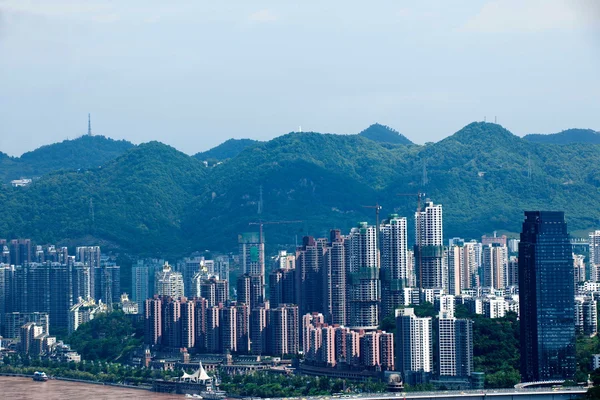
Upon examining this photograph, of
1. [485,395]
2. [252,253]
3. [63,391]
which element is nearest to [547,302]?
[485,395]

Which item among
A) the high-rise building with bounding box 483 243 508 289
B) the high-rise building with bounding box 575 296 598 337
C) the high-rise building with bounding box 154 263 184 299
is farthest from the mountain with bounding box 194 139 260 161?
the high-rise building with bounding box 575 296 598 337

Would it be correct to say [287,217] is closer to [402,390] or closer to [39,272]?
[39,272]

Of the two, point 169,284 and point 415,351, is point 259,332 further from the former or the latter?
point 169,284

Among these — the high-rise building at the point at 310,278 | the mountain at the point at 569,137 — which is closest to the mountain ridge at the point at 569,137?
the mountain at the point at 569,137

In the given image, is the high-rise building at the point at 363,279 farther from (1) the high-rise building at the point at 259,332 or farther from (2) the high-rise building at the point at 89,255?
(2) the high-rise building at the point at 89,255

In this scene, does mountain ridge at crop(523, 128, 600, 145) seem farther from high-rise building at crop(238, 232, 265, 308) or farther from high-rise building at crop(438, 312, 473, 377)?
high-rise building at crop(438, 312, 473, 377)

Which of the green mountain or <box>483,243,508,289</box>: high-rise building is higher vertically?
the green mountain
